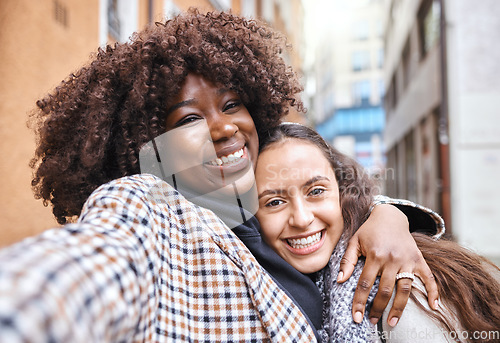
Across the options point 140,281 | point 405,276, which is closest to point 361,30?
point 405,276

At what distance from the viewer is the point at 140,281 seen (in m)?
1.08

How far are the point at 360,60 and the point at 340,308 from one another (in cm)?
4565

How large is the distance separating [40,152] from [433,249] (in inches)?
73.9

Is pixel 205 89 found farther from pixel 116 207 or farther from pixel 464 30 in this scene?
pixel 464 30

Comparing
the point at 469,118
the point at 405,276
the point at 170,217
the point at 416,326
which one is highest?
the point at 469,118

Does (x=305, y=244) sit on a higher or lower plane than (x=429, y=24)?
lower

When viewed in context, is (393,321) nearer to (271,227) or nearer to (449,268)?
(449,268)

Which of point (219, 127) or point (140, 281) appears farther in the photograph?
point (219, 127)

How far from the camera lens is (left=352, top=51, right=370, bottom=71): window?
145 ft

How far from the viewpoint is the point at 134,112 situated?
Result: 76.4 inches

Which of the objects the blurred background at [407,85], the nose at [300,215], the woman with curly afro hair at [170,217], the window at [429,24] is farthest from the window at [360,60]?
the nose at [300,215]

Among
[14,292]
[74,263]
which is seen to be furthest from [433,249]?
[14,292]

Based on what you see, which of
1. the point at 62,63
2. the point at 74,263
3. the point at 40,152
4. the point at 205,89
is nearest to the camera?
the point at 74,263

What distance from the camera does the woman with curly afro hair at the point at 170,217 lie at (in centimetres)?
85
